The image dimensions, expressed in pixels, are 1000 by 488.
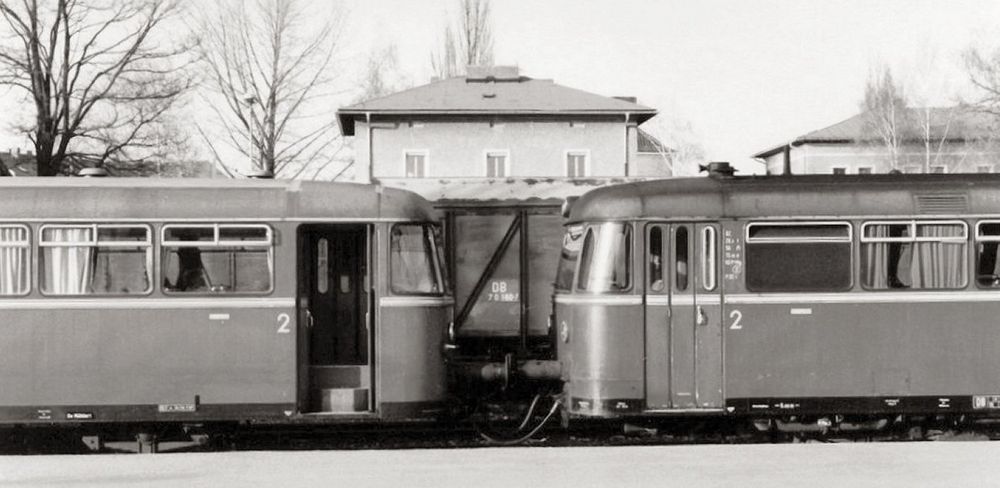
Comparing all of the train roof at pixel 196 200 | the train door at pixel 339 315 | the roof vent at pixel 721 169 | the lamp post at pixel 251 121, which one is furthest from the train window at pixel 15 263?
the lamp post at pixel 251 121

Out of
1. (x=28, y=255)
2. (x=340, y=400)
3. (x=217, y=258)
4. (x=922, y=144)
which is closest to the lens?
(x=28, y=255)

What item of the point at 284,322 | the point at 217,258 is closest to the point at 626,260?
the point at 284,322

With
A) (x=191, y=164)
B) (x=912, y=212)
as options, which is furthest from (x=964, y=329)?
(x=191, y=164)

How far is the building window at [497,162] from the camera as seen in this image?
135ft

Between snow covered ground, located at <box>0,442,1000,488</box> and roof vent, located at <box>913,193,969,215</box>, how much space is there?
10.2 feet

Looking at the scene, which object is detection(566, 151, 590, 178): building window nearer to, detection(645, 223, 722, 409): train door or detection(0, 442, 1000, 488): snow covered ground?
detection(645, 223, 722, 409): train door

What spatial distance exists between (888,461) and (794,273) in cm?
334

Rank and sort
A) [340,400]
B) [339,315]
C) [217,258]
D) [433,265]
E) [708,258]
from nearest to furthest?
[217,258], [708,258], [340,400], [433,265], [339,315]

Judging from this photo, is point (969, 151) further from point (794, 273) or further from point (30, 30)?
point (794, 273)

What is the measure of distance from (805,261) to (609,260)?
2.22 meters

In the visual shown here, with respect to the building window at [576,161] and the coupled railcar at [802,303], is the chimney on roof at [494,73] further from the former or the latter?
the coupled railcar at [802,303]

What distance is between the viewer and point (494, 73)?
43375mm

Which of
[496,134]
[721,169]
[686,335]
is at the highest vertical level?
[496,134]

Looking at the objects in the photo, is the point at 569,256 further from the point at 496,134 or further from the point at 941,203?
the point at 496,134
